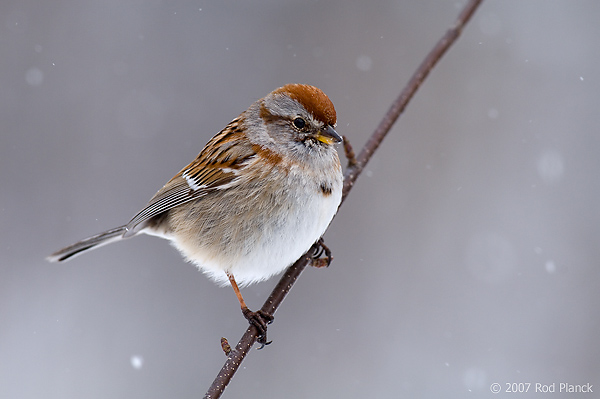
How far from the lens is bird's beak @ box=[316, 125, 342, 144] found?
3236 millimetres

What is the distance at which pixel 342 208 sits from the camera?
6.77 meters

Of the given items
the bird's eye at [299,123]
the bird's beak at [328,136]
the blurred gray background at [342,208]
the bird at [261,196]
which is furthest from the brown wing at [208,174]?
the blurred gray background at [342,208]

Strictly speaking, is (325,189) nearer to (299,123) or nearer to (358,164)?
(358,164)

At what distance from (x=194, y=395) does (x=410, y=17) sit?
17.6 ft

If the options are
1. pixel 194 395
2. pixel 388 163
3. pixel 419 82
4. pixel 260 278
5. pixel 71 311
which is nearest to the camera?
pixel 419 82

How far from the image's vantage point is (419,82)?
9.93ft

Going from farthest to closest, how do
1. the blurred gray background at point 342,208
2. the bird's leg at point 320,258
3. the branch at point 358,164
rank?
the blurred gray background at point 342,208 < the bird's leg at point 320,258 < the branch at point 358,164

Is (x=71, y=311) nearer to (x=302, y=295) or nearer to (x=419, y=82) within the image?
(x=302, y=295)

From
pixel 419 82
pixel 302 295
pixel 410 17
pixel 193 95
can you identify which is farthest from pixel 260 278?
pixel 410 17

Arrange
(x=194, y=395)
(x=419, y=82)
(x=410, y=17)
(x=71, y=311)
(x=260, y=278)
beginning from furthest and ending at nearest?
(x=410, y=17)
(x=71, y=311)
(x=194, y=395)
(x=260, y=278)
(x=419, y=82)

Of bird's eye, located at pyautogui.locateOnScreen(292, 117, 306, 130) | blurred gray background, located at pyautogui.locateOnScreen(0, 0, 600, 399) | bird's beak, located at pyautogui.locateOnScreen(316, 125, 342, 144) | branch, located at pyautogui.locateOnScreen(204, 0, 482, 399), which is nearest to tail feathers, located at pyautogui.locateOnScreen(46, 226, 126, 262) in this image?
branch, located at pyautogui.locateOnScreen(204, 0, 482, 399)

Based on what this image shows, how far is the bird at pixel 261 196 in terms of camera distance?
3.32 meters

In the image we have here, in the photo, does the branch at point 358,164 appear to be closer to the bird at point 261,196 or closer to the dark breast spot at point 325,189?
the bird at point 261,196

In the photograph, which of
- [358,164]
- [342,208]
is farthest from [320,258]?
[342,208]
